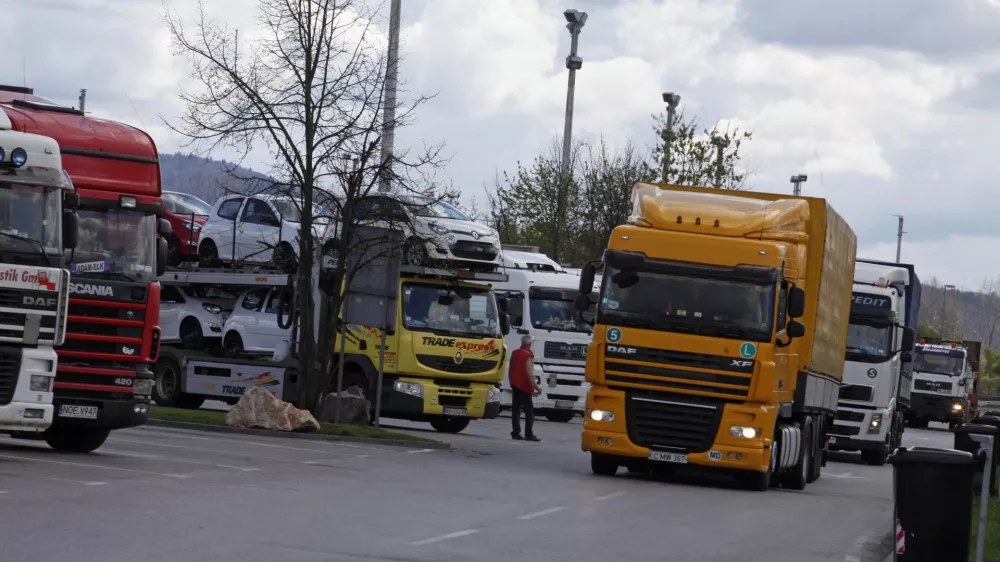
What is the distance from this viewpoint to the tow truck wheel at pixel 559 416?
1550 inches

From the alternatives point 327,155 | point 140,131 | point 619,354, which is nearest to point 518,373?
point 327,155

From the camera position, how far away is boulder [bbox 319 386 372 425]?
26.3 metres

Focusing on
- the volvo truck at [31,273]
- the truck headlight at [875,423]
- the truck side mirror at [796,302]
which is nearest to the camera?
the volvo truck at [31,273]

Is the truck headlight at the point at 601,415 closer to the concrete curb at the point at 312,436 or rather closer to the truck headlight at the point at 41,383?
the concrete curb at the point at 312,436

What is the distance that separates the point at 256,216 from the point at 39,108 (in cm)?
1260

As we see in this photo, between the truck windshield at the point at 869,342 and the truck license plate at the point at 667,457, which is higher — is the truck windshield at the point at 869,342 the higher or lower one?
the higher one

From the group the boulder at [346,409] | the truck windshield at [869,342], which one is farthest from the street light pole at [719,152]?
the boulder at [346,409]

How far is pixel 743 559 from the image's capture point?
1317 cm

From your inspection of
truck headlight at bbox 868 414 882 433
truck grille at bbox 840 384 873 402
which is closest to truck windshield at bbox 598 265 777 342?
truck grille at bbox 840 384 873 402

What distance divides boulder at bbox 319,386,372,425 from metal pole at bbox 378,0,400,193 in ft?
11.6

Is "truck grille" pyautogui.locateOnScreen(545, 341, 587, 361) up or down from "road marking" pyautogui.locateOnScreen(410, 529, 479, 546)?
up

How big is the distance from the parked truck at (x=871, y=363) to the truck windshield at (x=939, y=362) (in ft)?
87.0

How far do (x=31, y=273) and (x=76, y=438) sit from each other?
149 inches

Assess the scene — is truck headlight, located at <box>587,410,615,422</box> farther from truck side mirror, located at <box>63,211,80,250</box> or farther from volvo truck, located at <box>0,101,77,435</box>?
truck side mirror, located at <box>63,211,80,250</box>
